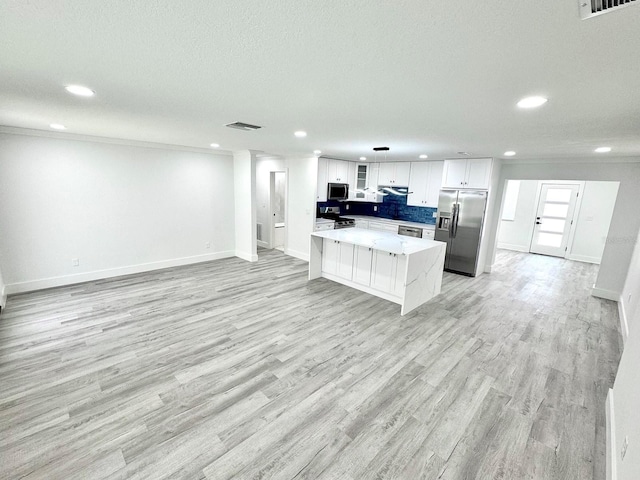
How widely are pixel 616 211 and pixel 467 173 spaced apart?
2.41 m

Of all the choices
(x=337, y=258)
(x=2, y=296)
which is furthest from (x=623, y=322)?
(x=2, y=296)

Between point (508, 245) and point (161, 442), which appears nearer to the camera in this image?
point (161, 442)

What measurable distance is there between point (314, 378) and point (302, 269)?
336 centimetres

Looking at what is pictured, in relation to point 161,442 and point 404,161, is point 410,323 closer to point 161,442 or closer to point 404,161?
point 161,442

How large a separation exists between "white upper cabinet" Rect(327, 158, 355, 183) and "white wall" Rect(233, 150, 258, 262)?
1796mm

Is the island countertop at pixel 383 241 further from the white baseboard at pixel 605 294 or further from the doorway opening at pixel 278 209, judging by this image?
the white baseboard at pixel 605 294

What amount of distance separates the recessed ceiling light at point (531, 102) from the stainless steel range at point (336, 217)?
16.3 feet

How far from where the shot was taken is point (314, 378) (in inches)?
101

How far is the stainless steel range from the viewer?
6898 mm

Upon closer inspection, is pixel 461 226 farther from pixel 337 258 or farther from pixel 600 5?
pixel 600 5

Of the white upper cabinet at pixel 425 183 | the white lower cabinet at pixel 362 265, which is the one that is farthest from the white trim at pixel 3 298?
the white upper cabinet at pixel 425 183

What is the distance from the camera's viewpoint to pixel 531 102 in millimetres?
Result: 1957

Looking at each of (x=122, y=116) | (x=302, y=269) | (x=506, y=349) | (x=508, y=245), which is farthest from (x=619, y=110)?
(x=508, y=245)

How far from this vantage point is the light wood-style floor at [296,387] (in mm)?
1820
